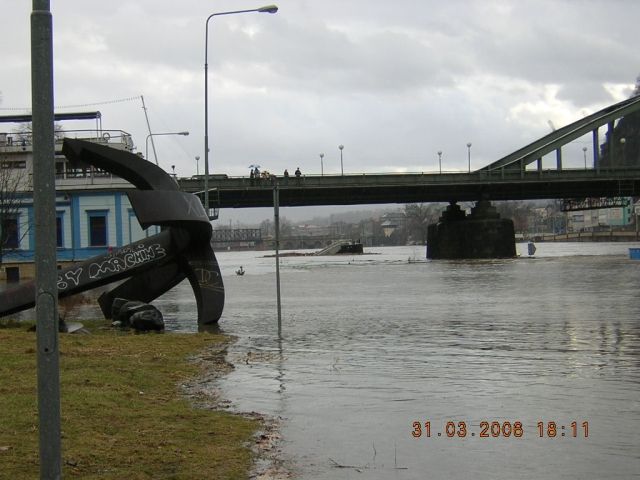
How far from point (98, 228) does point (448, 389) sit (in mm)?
50052

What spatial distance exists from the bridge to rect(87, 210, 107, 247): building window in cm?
1452

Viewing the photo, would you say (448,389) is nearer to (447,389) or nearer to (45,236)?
(447,389)

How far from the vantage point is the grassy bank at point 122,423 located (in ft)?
21.0

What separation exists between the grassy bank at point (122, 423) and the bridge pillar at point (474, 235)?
2734 inches

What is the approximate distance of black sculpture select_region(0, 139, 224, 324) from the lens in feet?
55.8

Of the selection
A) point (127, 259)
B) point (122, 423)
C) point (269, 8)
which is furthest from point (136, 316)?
Answer: point (269, 8)

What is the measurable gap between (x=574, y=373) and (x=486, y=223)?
70028 mm

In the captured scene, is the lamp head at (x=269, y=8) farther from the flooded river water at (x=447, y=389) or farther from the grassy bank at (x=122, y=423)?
the grassy bank at (x=122, y=423)

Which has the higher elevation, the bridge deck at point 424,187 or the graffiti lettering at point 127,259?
the bridge deck at point 424,187

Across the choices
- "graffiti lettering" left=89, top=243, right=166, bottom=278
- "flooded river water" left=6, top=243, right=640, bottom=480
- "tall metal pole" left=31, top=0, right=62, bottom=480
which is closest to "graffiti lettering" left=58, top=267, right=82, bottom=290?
"graffiti lettering" left=89, top=243, right=166, bottom=278

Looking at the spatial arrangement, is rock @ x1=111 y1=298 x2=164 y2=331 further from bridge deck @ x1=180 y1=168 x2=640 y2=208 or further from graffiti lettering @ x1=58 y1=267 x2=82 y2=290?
bridge deck @ x1=180 y1=168 x2=640 y2=208

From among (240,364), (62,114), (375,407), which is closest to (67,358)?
(240,364)

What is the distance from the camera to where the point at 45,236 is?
522 cm

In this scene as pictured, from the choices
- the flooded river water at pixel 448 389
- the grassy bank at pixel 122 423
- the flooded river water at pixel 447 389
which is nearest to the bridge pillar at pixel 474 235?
the flooded river water at pixel 448 389
